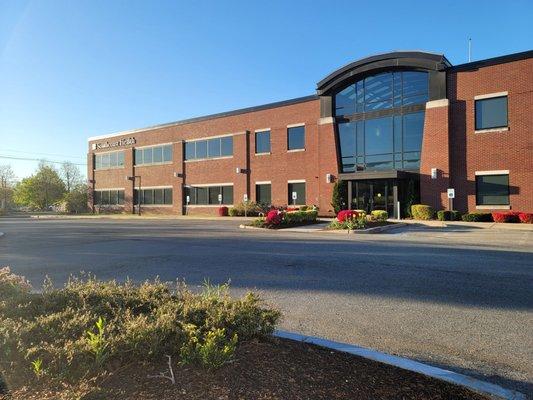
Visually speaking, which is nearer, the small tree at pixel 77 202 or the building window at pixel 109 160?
the building window at pixel 109 160

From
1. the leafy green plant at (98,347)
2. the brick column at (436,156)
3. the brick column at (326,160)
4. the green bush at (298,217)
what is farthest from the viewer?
Result: the brick column at (326,160)

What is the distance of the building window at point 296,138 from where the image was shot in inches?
1391

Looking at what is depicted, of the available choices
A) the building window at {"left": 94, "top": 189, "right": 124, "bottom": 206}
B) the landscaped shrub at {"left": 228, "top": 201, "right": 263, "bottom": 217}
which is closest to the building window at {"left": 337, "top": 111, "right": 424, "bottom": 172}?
the landscaped shrub at {"left": 228, "top": 201, "right": 263, "bottom": 217}

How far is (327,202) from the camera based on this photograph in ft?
109

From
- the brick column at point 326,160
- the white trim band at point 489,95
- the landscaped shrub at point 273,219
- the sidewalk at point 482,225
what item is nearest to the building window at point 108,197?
the brick column at point 326,160

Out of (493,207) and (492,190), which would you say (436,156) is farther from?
(493,207)

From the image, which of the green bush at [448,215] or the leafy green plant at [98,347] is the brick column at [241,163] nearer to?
the green bush at [448,215]

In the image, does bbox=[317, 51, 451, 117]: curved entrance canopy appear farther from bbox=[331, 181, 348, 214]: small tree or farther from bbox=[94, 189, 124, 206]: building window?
bbox=[94, 189, 124, 206]: building window

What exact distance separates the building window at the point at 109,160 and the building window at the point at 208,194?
12173mm

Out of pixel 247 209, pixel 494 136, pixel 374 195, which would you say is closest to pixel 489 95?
pixel 494 136

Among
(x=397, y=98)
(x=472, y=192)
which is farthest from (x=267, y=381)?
(x=397, y=98)

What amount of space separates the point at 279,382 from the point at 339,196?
95.1 feet

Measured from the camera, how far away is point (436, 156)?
92.3 ft

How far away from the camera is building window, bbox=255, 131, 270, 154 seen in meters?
37.8
